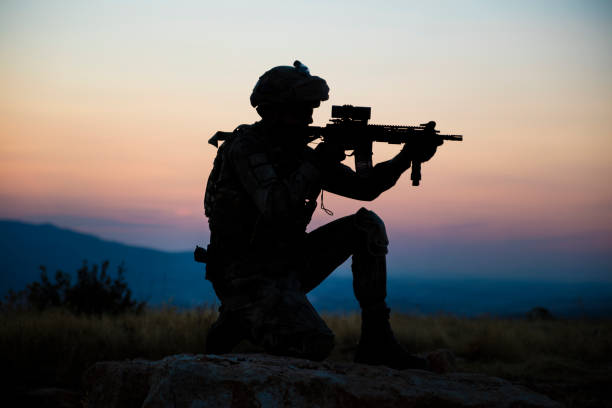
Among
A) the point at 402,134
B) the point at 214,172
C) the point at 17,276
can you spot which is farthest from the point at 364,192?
the point at 17,276

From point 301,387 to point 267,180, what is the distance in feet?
5.30

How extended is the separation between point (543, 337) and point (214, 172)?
7838 millimetres

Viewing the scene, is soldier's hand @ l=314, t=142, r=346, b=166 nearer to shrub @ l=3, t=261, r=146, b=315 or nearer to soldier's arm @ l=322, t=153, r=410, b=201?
soldier's arm @ l=322, t=153, r=410, b=201

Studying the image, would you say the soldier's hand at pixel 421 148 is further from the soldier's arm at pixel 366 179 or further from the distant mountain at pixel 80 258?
the distant mountain at pixel 80 258

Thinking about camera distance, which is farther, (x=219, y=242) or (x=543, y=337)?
(x=543, y=337)

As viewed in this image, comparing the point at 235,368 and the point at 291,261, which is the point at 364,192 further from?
the point at 235,368

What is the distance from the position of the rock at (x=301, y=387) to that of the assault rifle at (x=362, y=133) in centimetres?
182

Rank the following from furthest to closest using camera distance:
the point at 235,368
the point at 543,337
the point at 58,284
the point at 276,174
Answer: the point at 58,284 < the point at 543,337 < the point at 276,174 < the point at 235,368

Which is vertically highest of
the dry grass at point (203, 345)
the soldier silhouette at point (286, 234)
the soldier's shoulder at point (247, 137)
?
the soldier's shoulder at point (247, 137)

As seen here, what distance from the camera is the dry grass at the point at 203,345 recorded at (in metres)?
7.58

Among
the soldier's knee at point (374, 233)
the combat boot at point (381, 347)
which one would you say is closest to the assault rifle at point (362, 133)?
the soldier's knee at point (374, 233)

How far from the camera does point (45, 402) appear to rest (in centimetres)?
614

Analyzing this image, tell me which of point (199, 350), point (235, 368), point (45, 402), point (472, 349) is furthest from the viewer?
point (472, 349)

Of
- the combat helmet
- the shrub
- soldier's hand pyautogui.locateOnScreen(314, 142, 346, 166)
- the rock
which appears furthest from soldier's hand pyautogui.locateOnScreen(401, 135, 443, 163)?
the shrub
